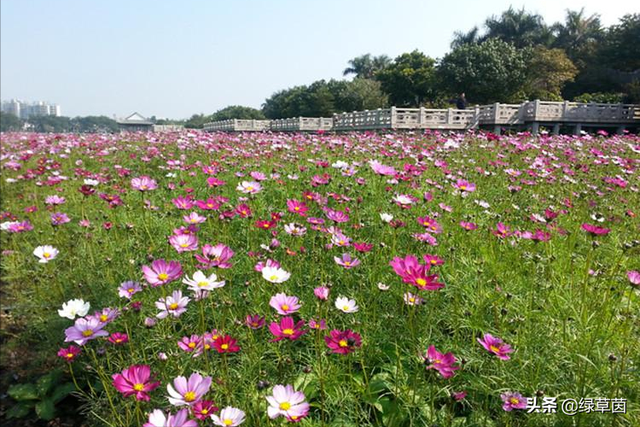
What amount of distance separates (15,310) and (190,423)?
2129 mm

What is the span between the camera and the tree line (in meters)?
23.4

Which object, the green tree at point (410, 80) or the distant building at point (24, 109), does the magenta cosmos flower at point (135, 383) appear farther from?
the distant building at point (24, 109)

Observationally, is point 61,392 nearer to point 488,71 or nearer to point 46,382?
point 46,382

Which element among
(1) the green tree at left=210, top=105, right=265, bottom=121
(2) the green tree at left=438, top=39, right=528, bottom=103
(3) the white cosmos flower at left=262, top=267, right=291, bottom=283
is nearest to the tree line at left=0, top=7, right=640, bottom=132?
(2) the green tree at left=438, top=39, right=528, bottom=103

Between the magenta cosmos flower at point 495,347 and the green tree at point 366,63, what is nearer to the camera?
the magenta cosmos flower at point 495,347

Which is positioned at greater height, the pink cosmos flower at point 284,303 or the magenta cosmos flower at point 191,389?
the pink cosmos flower at point 284,303

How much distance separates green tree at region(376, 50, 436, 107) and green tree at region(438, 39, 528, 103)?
9.52 feet

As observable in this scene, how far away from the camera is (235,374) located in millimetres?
1365

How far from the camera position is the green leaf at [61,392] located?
1.66 metres

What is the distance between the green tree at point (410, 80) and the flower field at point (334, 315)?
26.8 meters

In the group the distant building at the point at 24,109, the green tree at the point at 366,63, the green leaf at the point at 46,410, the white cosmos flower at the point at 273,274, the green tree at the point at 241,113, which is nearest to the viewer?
the white cosmos flower at the point at 273,274

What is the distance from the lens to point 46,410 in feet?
5.29

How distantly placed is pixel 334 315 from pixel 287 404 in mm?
772

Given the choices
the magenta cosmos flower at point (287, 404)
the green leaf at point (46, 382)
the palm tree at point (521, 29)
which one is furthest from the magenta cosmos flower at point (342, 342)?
the palm tree at point (521, 29)
